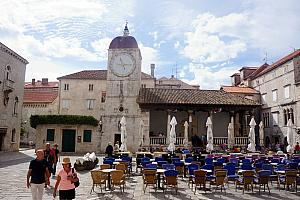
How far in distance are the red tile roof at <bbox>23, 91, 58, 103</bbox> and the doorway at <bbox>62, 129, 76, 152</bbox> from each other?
1258cm

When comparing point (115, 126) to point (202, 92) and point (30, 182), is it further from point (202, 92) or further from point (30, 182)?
point (30, 182)

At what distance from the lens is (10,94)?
30.2 meters

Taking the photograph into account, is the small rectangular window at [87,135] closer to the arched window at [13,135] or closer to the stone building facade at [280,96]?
the arched window at [13,135]

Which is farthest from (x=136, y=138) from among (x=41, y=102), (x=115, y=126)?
(x=41, y=102)

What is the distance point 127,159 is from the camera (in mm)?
14781

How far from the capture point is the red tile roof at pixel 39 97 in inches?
1747

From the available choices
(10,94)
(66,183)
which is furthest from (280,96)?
(66,183)

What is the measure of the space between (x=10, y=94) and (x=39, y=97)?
→ 15.8 meters

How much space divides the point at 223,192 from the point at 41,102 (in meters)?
38.0

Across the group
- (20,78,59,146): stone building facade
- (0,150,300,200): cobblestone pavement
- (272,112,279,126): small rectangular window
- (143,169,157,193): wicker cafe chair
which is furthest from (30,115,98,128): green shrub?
(143,169,157,193): wicker cafe chair

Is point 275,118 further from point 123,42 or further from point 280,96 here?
point 123,42

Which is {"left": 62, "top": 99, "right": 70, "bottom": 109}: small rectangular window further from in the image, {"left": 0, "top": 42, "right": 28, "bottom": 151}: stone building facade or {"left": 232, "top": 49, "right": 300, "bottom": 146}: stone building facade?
{"left": 232, "top": 49, "right": 300, "bottom": 146}: stone building facade

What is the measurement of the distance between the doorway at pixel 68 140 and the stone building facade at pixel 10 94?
4846mm

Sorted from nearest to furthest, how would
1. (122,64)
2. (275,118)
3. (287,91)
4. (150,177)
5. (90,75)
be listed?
(150,177) → (287,91) → (275,118) → (122,64) → (90,75)
